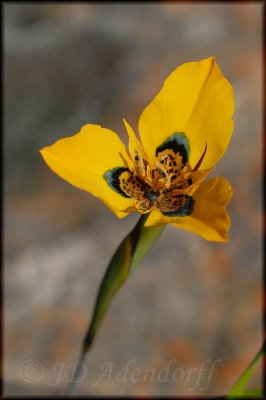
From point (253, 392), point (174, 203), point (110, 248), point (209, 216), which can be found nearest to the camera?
point (209, 216)

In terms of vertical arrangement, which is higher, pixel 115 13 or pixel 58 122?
pixel 115 13

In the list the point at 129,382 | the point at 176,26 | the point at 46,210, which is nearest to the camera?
the point at 129,382

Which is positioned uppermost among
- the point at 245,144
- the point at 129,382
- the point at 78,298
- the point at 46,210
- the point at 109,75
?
the point at 109,75

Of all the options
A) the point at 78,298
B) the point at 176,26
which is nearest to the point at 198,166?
the point at 78,298

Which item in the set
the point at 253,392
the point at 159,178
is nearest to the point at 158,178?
the point at 159,178

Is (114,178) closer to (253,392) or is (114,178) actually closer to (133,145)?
(133,145)

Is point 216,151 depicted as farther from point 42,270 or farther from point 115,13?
point 115,13

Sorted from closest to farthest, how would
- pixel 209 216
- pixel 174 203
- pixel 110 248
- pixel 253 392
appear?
pixel 209 216 → pixel 174 203 → pixel 253 392 → pixel 110 248

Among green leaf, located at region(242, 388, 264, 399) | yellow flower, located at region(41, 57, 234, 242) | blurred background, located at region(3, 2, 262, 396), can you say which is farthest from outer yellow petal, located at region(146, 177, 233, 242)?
blurred background, located at region(3, 2, 262, 396)
